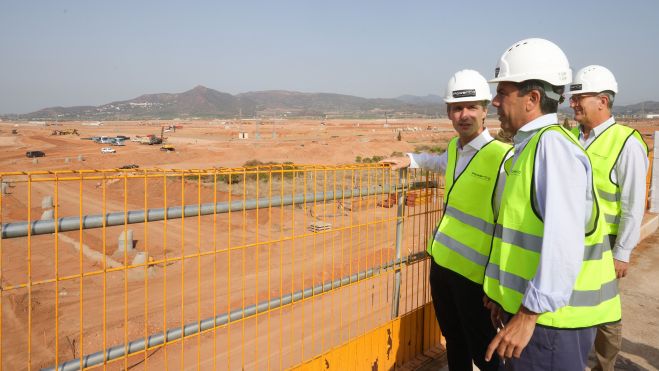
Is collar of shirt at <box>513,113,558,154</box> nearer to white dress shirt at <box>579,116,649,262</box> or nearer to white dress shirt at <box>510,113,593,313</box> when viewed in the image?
white dress shirt at <box>510,113,593,313</box>

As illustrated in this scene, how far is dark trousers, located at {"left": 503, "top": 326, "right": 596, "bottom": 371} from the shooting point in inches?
85.6

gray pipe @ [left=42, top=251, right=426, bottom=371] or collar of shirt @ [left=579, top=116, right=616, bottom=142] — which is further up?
collar of shirt @ [left=579, top=116, right=616, bottom=142]

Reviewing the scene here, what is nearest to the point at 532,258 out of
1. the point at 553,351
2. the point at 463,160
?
the point at 553,351

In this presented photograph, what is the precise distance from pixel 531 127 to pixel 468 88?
50.7 inches

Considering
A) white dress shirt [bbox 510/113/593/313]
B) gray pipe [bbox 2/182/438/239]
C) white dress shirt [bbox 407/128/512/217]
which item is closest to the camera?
white dress shirt [bbox 510/113/593/313]

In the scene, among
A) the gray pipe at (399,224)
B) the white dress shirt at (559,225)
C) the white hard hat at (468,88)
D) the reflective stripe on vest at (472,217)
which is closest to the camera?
the white dress shirt at (559,225)

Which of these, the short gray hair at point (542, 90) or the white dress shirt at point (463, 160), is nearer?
the short gray hair at point (542, 90)

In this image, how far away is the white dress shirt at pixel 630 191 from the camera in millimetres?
3527

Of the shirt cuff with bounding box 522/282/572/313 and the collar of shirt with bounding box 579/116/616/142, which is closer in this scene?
the shirt cuff with bounding box 522/282/572/313

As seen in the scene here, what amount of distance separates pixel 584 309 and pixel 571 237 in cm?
44

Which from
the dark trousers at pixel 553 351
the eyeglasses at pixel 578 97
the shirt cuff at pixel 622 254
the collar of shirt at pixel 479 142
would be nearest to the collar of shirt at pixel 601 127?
the eyeglasses at pixel 578 97

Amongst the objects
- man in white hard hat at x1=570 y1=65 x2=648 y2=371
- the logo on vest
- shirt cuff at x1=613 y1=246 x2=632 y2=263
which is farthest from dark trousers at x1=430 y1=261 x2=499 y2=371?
shirt cuff at x1=613 y1=246 x2=632 y2=263

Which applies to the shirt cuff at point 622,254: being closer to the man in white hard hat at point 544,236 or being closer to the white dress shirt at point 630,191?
the white dress shirt at point 630,191

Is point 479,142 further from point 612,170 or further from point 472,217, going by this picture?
point 612,170
